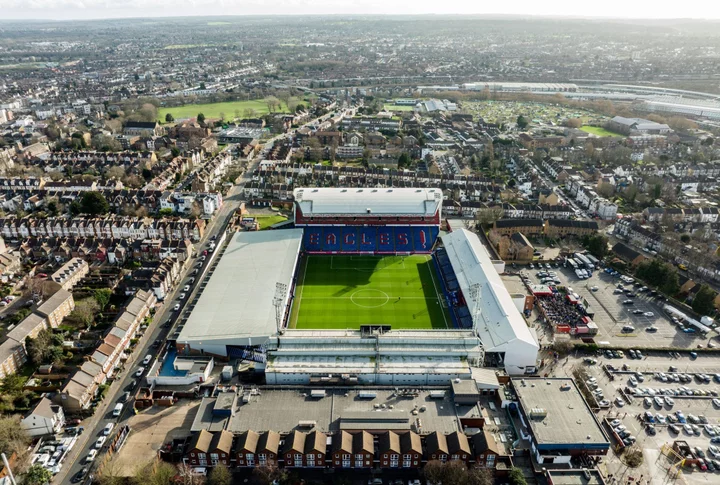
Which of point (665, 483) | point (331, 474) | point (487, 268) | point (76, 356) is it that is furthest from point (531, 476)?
point (76, 356)

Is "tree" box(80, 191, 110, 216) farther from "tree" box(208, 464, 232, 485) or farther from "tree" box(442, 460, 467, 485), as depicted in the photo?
"tree" box(442, 460, 467, 485)

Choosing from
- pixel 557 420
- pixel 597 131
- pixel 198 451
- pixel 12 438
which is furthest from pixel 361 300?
pixel 597 131

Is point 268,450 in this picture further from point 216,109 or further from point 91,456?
point 216,109

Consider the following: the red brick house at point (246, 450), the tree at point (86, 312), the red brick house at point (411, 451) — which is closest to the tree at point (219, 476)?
the red brick house at point (246, 450)

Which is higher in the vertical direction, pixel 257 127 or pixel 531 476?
pixel 257 127

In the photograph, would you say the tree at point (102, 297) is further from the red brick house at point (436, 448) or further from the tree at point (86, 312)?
the red brick house at point (436, 448)

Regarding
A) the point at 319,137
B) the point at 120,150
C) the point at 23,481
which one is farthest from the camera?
the point at 319,137

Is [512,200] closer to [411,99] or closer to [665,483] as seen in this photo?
[665,483]
